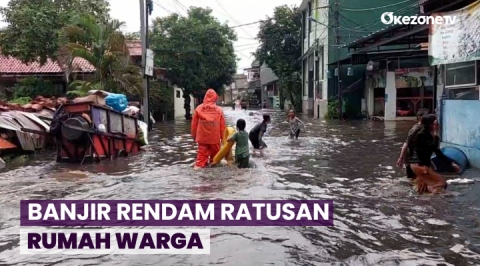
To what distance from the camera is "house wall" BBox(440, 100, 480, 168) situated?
33.0 ft

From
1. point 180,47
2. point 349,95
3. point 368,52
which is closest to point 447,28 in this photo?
point 368,52

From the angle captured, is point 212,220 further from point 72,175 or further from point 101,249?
point 72,175

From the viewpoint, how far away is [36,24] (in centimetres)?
2373

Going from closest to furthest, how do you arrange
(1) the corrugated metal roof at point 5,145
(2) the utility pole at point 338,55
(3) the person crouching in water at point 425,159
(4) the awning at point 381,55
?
(3) the person crouching in water at point 425,159, (1) the corrugated metal roof at point 5,145, (4) the awning at point 381,55, (2) the utility pole at point 338,55

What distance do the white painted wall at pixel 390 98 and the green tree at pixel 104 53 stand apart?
14.0 metres

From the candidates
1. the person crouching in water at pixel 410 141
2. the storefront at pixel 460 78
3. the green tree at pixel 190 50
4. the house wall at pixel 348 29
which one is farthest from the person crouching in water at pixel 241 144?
the green tree at pixel 190 50

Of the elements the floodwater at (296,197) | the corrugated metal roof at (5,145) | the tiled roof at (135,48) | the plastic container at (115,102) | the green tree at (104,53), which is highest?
the tiled roof at (135,48)

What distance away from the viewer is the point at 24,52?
24.0 meters

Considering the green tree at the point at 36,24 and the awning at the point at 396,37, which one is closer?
the awning at the point at 396,37

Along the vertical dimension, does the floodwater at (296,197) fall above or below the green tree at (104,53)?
below

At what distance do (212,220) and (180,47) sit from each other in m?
26.2

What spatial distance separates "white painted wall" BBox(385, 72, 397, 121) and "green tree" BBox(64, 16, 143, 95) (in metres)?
14.0

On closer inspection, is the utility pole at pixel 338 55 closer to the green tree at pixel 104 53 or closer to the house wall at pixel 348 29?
the house wall at pixel 348 29

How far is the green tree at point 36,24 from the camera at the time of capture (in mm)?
23766
